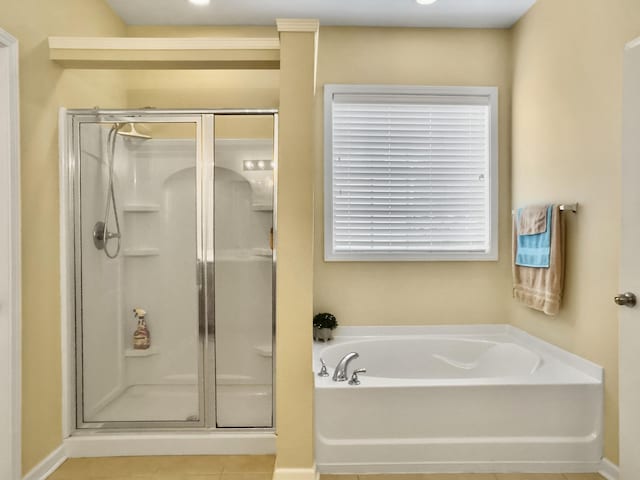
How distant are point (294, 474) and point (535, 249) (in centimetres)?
185

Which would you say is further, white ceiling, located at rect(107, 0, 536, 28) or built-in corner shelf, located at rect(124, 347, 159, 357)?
white ceiling, located at rect(107, 0, 536, 28)

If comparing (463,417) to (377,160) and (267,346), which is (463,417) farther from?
(377,160)

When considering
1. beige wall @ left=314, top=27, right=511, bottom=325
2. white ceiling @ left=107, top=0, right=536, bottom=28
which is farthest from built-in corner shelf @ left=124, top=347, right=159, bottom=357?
white ceiling @ left=107, top=0, right=536, bottom=28

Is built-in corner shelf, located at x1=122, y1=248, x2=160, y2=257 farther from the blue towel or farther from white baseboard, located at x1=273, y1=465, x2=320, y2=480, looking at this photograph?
the blue towel

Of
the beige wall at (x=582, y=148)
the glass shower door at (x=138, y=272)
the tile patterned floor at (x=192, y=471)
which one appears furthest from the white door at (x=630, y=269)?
the glass shower door at (x=138, y=272)

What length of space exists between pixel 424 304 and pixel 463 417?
43.5 inches

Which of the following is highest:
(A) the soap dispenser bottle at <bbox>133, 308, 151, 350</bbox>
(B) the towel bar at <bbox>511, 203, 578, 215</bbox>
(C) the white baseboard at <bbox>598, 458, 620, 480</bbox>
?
(B) the towel bar at <bbox>511, 203, 578, 215</bbox>

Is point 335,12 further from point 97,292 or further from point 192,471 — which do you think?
point 192,471

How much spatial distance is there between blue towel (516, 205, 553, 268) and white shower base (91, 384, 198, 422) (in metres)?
2.10

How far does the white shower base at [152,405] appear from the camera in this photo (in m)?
2.62

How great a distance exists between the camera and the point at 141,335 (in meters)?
2.66

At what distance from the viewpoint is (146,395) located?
2.64 metres

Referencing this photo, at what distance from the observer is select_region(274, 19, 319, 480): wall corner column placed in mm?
2281

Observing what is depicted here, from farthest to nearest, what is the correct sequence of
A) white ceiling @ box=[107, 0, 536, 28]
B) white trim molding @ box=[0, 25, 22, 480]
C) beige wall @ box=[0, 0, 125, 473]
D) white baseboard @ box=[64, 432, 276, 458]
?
white ceiling @ box=[107, 0, 536, 28] → white baseboard @ box=[64, 432, 276, 458] → beige wall @ box=[0, 0, 125, 473] → white trim molding @ box=[0, 25, 22, 480]
